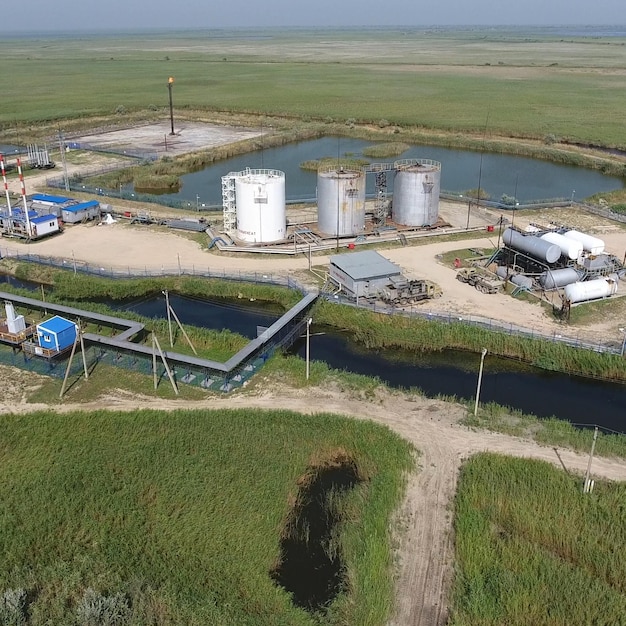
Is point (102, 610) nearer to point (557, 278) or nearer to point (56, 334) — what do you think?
point (56, 334)

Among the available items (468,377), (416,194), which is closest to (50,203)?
(416,194)

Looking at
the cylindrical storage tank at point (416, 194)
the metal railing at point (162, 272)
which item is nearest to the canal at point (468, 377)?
the metal railing at point (162, 272)

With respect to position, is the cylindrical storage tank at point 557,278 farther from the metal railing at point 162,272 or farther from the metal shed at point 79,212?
the metal shed at point 79,212

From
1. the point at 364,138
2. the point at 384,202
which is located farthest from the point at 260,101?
the point at 384,202

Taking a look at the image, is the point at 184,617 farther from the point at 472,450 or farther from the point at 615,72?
the point at 615,72

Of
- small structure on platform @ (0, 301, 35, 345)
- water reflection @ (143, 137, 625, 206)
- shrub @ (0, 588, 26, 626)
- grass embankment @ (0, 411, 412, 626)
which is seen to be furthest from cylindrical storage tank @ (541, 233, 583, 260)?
shrub @ (0, 588, 26, 626)

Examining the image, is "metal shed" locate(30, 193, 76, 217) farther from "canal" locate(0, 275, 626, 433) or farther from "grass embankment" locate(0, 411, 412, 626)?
"grass embankment" locate(0, 411, 412, 626)
